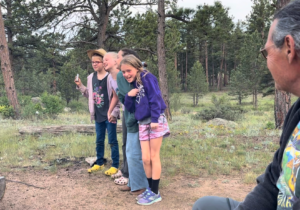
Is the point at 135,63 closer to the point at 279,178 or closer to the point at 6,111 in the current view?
the point at 279,178

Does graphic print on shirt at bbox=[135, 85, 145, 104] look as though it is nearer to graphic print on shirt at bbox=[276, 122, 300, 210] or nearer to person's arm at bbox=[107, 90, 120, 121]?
person's arm at bbox=[107, 90, 120, 121]

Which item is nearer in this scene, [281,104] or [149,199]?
[149,199]

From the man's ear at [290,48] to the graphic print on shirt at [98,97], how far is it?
11.4 ft

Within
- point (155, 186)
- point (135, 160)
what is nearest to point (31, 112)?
point (135, 160)

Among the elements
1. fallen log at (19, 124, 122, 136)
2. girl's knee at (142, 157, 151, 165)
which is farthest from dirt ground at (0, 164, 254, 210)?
fallen log at (19, 124, 122, 136)

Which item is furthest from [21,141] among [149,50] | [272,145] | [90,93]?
[149,50]

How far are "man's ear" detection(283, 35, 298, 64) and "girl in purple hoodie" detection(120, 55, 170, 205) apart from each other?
7.20 feet

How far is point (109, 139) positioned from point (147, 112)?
125 centimetres

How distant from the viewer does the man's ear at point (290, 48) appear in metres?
0.99

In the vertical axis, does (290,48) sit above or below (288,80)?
above

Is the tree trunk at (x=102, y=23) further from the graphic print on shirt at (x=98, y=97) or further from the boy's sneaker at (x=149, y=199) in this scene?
the boy's sneaker at (x=149, y=199)

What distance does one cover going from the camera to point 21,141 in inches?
260

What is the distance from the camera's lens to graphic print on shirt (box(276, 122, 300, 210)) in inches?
36.3

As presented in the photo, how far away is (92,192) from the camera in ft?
12.1
